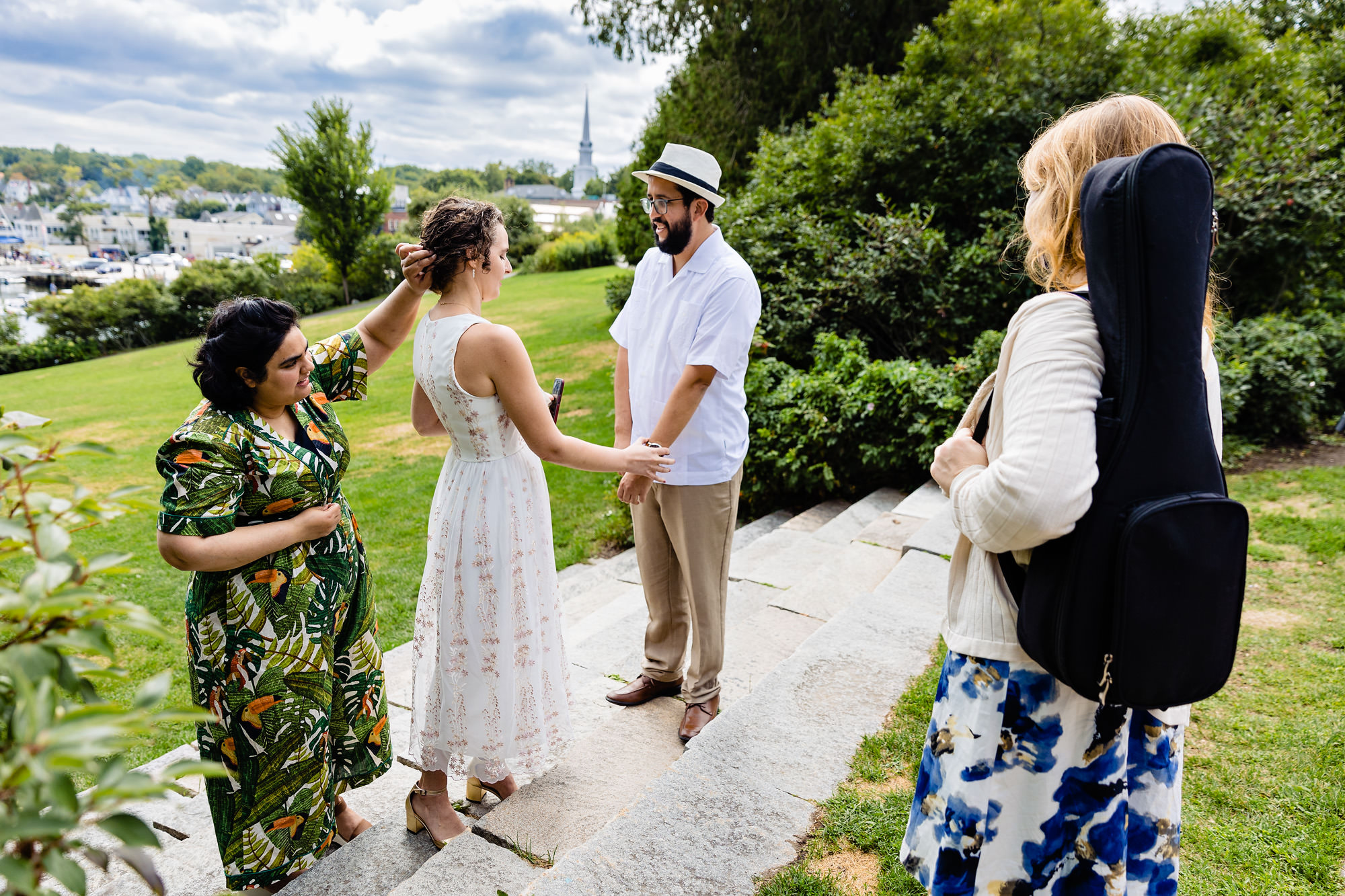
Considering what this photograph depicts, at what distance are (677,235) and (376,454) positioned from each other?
7948mm

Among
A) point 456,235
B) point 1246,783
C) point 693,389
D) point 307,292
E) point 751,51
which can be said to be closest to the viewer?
point 456,235

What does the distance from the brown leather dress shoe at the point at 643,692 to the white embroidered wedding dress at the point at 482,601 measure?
0.67m

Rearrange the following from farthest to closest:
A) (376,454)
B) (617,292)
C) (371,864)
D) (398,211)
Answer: (398,211), (617,292), (376,454), (371,864)

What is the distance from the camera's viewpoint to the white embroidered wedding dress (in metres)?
2.48

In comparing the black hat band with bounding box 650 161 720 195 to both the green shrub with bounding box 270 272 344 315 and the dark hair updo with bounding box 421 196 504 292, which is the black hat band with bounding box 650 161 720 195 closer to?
the dark hair updo with bounding box 421 196 504 292

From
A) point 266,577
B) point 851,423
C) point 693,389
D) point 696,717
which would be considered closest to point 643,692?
point 696,717

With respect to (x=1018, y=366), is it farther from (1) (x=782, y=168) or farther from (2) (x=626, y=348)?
(1) (x=782, y=168)

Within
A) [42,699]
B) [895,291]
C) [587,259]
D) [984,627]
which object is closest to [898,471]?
[895,291]

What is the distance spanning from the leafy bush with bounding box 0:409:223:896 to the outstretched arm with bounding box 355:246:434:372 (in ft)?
5.06

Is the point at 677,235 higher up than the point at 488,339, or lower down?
higher up

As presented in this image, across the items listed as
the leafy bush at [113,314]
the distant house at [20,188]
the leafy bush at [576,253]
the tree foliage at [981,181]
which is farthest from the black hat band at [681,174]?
the distant house at [20,188]

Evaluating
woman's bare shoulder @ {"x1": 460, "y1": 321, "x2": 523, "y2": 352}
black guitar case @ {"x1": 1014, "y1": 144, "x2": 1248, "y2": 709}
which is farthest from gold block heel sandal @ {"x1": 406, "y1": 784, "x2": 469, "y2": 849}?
black guitar case @ {"x1": 1014, "y1": 144, "x2": 1248, "y2": 709}

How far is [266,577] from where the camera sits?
7.44 feet

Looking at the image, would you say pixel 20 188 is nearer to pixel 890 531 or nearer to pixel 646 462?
pixel 890 531
